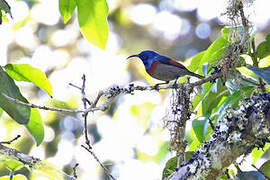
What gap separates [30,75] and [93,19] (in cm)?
52

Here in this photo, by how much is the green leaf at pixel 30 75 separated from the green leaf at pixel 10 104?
178 millimetres

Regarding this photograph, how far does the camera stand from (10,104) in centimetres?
270

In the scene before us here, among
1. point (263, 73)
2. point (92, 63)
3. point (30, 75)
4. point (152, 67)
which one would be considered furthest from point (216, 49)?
point (92, 63)

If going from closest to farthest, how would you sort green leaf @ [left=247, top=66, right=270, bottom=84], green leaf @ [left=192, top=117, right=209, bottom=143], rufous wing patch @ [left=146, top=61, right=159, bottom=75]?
green leaf @ [left=247, top=66, right=270, bottom=84] < green leaf @ [left=192, top=117, right=209, bottom=143] < rufous wing patch @ [left=146, top=61, right=159, bottom=75]

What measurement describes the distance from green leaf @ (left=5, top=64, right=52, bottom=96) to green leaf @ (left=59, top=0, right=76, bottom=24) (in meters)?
0.39

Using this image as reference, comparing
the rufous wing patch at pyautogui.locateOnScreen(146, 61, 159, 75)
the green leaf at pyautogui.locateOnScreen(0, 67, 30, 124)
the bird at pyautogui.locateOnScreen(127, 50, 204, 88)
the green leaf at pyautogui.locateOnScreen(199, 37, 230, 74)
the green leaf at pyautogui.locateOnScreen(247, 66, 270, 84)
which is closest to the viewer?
the green leaf at pyautogui.locateOnScreen(247, 66, 270, 84)

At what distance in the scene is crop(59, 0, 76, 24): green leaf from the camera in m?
3.10

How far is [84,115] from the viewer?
8.06 ft

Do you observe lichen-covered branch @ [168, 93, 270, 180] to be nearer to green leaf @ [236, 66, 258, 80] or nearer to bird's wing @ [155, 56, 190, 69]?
green leaf @ [236, 66, 258, 80]

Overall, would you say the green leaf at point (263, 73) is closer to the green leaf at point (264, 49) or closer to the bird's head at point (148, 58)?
the green leaf at point (264, 49)

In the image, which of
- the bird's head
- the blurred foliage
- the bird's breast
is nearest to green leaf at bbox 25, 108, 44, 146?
the blurred foliage

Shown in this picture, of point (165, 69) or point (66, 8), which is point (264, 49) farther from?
point (66, 8)

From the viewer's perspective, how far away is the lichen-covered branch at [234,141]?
7.57 ft

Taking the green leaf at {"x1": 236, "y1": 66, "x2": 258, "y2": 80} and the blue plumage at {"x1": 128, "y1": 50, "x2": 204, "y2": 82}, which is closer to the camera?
the green leaf at {"x1": 236, "y1": 66, "x2": 258, "y2": 80}
